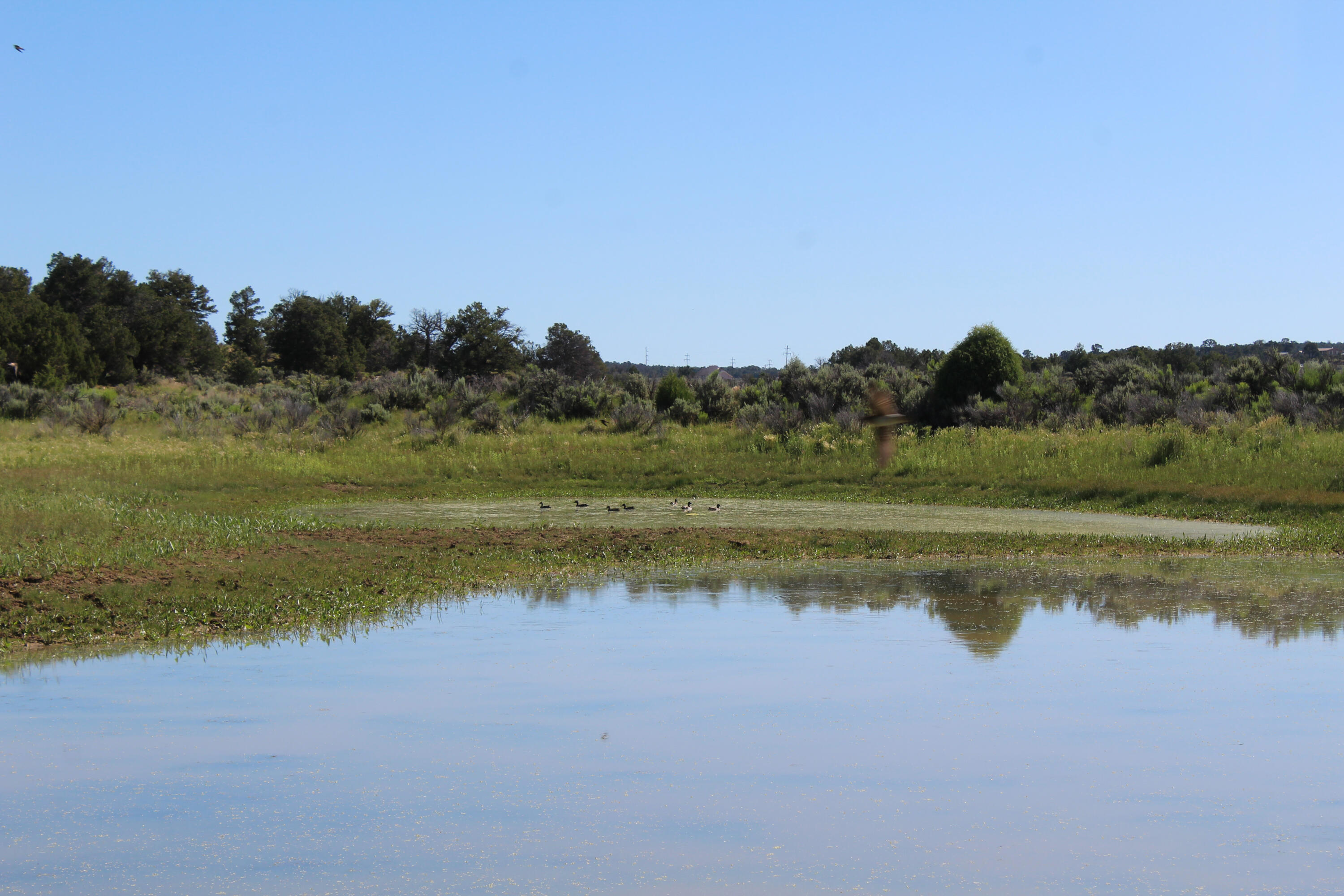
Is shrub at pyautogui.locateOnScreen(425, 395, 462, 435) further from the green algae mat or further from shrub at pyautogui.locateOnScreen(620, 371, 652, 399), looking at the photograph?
the green algae mat

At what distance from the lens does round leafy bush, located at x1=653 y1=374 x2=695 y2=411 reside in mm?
38625

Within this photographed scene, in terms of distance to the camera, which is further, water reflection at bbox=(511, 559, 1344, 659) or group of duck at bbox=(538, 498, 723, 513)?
group of duck at bbox=(538, 498, 723, 513)

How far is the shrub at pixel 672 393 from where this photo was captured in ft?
127

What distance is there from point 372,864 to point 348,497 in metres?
20.1

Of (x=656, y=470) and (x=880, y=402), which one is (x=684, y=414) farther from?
(x=880, y=402)

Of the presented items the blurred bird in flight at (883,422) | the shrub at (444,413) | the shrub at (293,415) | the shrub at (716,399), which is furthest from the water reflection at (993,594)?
the shrub at (293,415)

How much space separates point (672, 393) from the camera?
3900cm

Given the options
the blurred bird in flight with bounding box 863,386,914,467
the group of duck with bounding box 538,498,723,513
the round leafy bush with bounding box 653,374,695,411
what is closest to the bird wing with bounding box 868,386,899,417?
the blurred bird in flight with bounding box 863,386,914,467

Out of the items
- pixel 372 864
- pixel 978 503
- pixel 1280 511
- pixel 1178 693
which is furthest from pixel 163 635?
pixel 1280 511

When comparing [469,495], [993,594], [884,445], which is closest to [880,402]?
[884,445]

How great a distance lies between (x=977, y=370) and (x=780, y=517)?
13.2 metres

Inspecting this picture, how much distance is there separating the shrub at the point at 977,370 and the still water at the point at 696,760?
69.5 feet

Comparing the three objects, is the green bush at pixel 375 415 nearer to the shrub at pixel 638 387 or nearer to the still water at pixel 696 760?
the shrub at pixel 638 387

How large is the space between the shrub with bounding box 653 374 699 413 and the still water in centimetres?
2748
